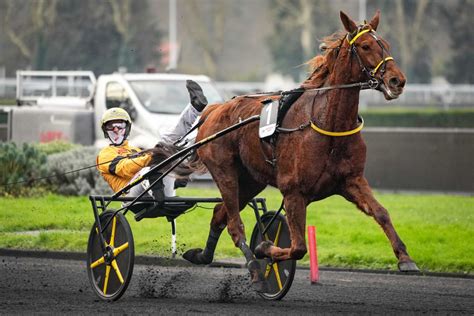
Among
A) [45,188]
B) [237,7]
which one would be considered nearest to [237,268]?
[45,188]

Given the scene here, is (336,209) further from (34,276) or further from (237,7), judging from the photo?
(237,7)

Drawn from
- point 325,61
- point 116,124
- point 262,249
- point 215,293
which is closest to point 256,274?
point 262,249

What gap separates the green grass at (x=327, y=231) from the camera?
13.1 m

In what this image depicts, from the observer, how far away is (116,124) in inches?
421

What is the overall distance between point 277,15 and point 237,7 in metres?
13.5

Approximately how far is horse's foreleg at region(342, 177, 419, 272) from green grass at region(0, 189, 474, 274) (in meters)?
3.76

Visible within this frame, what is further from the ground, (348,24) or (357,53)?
(348,24)

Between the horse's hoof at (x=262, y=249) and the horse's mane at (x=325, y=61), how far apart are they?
4.11ft

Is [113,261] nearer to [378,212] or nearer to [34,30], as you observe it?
[378,212]

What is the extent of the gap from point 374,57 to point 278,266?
2088 millimetres

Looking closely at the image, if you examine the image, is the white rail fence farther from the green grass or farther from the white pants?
the white pants

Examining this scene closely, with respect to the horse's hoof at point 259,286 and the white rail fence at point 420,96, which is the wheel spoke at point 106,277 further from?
the white rail fence at point 420,96

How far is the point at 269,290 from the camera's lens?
32.9 ft

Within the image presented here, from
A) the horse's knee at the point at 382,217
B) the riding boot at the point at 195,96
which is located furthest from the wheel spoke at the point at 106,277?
the horse's knee at the point at 382,217
